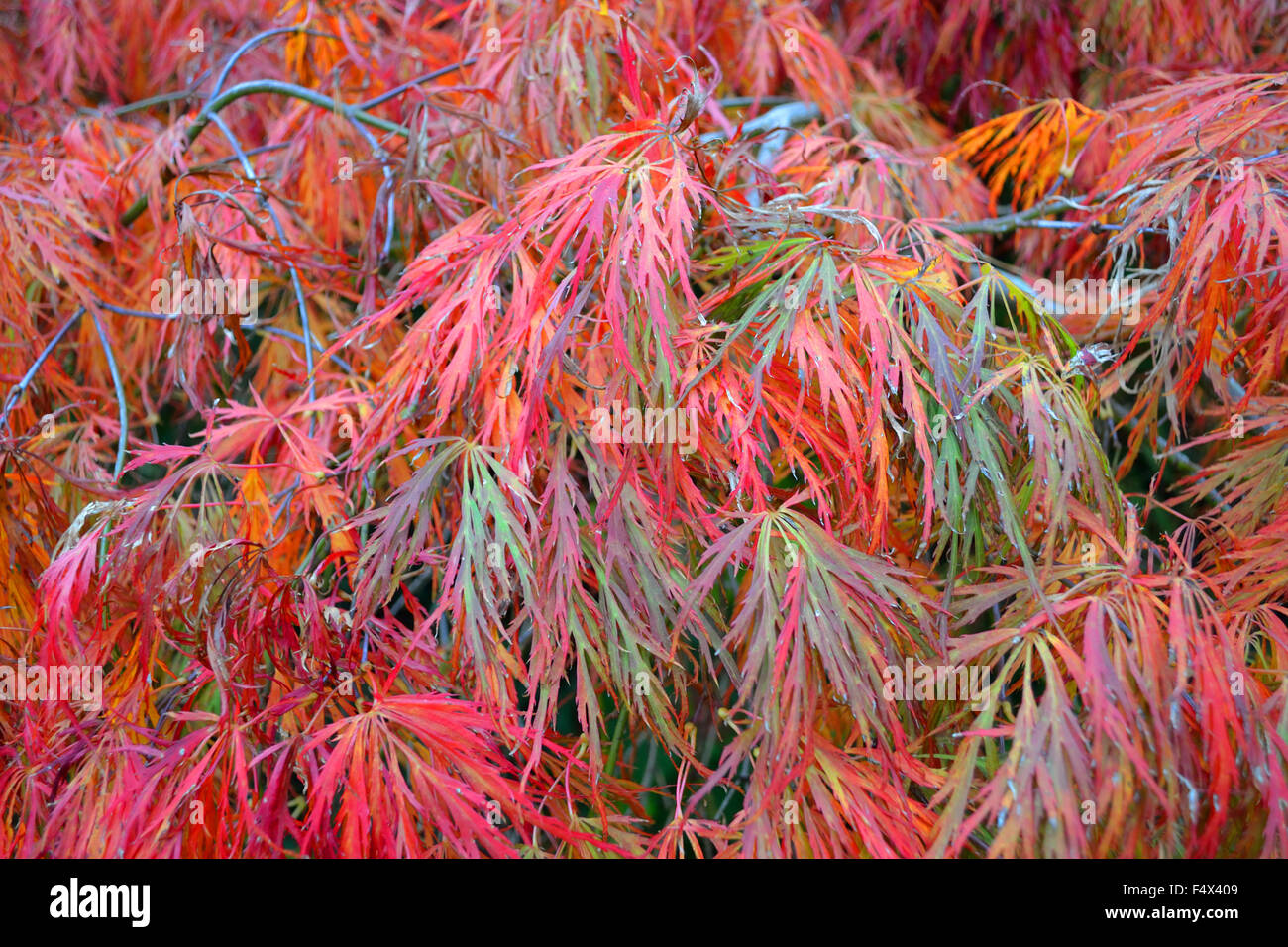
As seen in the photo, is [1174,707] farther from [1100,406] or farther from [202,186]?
[202,186]

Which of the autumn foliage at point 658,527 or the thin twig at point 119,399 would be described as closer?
the autumn foliage at point 658,527

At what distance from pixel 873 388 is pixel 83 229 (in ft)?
5.19

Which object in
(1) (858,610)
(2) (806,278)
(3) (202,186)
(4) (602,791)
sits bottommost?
(4) (602,791)

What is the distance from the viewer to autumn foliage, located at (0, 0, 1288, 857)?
99cm

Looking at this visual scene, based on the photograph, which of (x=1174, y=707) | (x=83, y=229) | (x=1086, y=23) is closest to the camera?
(x=1174, y=707)

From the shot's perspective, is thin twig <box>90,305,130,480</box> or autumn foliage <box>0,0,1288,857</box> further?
thin twig <box>90,305,130,480</box>

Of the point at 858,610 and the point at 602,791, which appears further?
the point at 602,791

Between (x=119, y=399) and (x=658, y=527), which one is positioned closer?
(x=658, y=527)

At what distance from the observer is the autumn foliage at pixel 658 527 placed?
0.99m

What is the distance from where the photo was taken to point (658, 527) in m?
1.11

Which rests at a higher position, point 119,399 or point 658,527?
point 119,399

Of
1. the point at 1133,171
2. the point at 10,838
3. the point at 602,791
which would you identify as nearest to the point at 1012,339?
the point at 1133,171
